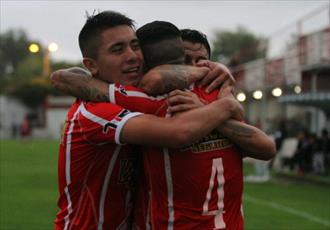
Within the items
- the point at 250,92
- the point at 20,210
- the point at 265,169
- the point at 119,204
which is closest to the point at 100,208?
the point at 119,204

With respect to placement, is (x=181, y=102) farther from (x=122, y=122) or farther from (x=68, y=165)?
(x=68, y=165)

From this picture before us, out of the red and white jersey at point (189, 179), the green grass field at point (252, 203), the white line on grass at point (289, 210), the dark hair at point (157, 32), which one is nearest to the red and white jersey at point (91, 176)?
the red and white jersey at point (189, 179)

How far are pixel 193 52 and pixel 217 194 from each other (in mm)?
809

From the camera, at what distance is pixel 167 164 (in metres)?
3.52

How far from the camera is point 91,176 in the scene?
386cm

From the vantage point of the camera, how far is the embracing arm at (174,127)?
3406 millimetres

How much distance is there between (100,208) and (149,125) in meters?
0.72

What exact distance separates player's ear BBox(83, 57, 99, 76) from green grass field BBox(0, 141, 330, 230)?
7684 millimetres

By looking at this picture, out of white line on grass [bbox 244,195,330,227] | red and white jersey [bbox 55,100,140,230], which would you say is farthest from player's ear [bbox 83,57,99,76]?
white line on grass [bbox 244,195,330,227]

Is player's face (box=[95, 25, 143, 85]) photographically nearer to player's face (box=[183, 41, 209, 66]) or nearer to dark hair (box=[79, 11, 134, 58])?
dark hair (box=[79, 11, 134, 58])

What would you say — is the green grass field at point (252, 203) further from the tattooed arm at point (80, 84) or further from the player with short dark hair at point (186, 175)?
the player with short dark hair at point (186, 175)

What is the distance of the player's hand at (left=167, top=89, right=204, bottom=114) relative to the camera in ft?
11.4

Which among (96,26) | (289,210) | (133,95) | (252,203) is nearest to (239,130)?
(133,95)

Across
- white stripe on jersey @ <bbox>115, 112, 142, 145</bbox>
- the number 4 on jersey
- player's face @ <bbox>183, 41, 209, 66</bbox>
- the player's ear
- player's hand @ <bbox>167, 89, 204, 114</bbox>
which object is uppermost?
player's face @ <bbox>183, 41, 209, 66</bbox>
